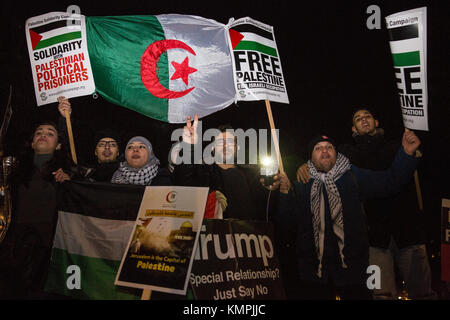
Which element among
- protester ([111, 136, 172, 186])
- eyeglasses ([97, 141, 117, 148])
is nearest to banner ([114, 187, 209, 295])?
protester ([111, 136, 172, 186])

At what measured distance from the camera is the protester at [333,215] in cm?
323

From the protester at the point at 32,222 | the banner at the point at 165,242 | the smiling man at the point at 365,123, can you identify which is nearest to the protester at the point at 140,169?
the protester at the point at 32,222

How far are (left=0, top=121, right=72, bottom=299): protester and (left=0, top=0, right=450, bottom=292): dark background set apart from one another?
2.19 m

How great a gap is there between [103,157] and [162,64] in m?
1.47

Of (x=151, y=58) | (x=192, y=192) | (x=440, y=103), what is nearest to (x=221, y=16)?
(x=151, y=58)

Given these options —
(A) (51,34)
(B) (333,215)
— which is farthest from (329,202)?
(A) (51,34)

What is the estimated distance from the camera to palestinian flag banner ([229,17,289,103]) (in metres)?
4.19

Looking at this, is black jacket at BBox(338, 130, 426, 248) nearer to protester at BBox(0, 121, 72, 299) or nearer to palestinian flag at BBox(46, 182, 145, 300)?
palestinian flag at BBox(46, 182, 145, 300)

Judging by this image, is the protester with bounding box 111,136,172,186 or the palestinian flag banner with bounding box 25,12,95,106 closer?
the protester with bounding box 111,136,172,186

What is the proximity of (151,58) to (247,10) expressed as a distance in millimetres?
2869

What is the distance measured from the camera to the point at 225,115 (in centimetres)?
666

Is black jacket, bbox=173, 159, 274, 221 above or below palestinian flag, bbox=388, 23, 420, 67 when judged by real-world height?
below

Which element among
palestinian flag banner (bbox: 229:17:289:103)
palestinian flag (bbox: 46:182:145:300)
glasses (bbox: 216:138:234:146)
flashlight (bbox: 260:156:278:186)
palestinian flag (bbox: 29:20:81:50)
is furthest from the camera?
palestinian flag (bbox: 29:20:81:50)

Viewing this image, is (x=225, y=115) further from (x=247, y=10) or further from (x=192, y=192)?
(x=192, y=192)
